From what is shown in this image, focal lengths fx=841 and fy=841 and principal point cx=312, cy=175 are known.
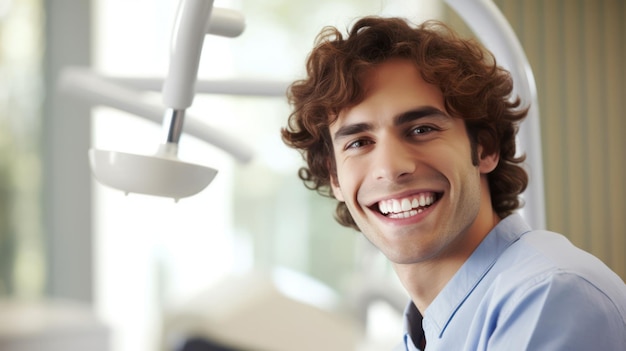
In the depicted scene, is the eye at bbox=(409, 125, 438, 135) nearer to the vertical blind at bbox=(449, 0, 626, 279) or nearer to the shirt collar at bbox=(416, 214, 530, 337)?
the shirt collar at bbox=(416, 214, 530, 337)

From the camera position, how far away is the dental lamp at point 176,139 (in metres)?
0.85

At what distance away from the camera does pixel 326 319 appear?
2752 mm

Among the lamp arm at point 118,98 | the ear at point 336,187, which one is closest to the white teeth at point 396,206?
the ear at point 336,187

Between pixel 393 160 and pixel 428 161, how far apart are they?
0.05 m

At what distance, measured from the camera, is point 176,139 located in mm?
885

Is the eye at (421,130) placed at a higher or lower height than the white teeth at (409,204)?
higher

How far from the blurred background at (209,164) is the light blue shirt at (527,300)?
2.43 m

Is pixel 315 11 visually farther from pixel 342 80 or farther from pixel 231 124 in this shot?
pixel 342 80

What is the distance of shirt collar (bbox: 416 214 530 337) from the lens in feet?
3.59

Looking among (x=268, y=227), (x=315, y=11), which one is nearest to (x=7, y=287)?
(x=268, y=227)

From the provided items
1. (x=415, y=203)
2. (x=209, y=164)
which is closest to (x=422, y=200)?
(x=415, y=203)

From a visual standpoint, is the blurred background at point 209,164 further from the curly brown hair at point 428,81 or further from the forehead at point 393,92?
the forehead at point 393,92

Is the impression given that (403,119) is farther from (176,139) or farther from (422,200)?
(176,139)

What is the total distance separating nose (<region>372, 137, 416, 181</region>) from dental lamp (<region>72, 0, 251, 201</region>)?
253 mm
